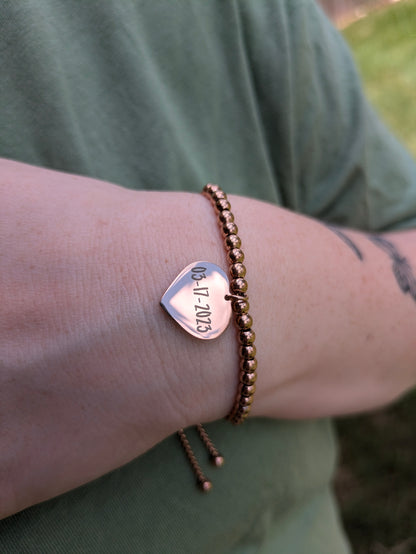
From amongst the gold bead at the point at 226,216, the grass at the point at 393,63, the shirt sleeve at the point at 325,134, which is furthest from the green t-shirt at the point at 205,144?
the grass at the point at 393,63

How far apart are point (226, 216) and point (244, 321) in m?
0.15

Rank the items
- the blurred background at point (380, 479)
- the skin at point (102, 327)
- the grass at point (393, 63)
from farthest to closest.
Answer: the grass at point (393, 63), the blurred background at point (380, 479), the skin at point (102, 327)

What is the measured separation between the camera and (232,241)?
26.8 inches

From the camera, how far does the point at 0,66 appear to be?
0.71m

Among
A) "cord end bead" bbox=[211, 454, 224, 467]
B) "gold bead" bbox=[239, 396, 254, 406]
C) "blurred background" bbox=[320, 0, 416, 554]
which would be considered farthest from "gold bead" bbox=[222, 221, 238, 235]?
"blurred background" bbox=[320, 0, 416, 554]

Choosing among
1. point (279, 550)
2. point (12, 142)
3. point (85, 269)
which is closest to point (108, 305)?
point (85, 269)

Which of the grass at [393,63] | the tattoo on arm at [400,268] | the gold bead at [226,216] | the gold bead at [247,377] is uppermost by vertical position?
the grass at [393,63]

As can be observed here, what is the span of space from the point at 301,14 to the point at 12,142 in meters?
0.63

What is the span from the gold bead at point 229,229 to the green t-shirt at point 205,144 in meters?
0.24

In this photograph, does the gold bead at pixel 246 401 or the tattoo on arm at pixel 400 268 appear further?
the tattoo on arm at pixel 400 268

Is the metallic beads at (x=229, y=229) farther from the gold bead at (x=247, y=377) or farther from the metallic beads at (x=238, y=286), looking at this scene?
the gold bead at (x=247, y=377)

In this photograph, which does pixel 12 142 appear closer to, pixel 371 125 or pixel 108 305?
pixel 108 305

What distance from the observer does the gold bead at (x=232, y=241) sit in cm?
68

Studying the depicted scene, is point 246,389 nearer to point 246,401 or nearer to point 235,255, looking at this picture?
point 246,401
